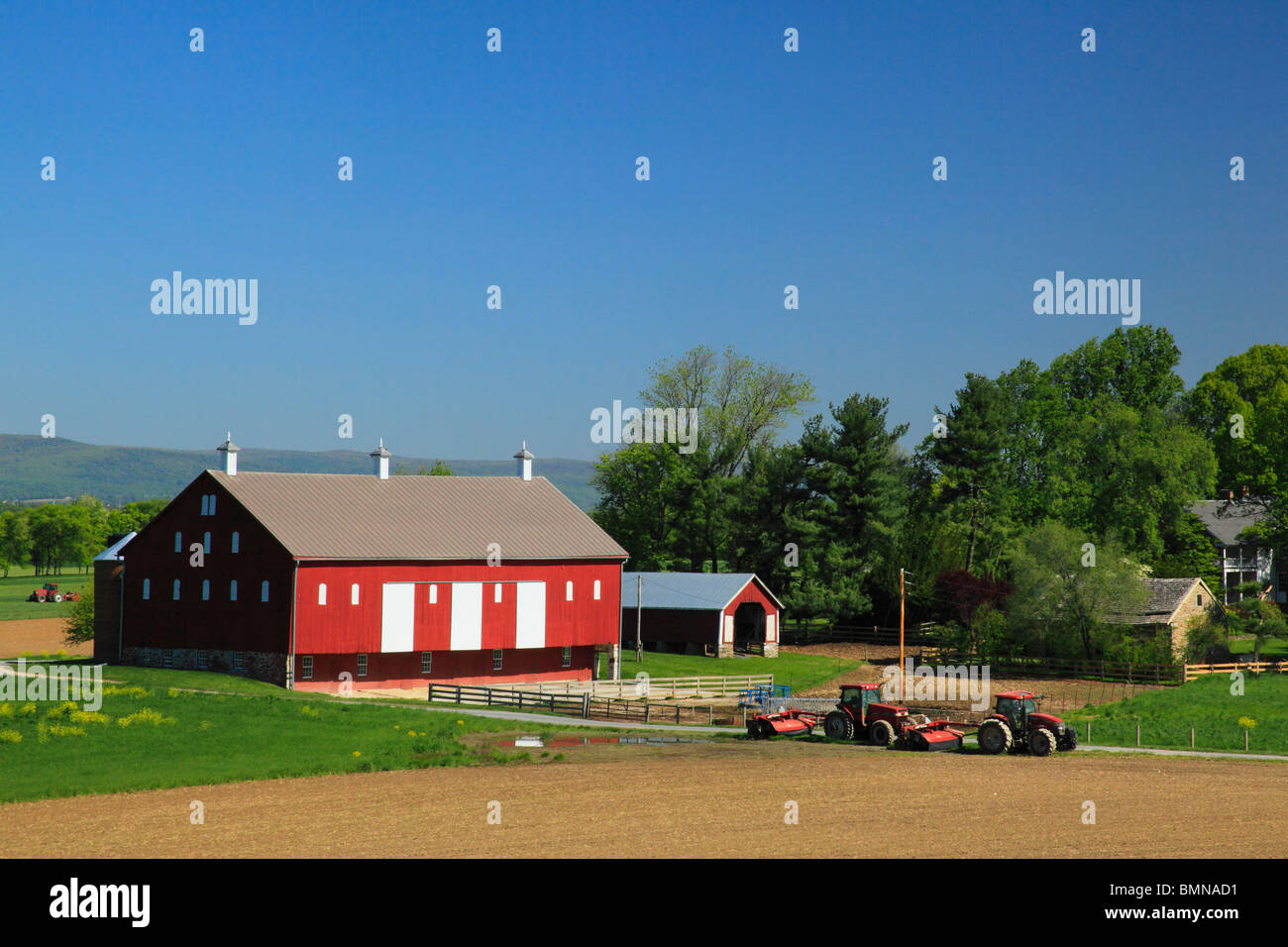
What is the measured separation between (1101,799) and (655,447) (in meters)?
66.9

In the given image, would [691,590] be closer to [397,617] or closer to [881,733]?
[397,617]

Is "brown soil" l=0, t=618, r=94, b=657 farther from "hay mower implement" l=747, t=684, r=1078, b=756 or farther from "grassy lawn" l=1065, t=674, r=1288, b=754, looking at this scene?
"grassy lawn" l=1065, t=674, r=1288, b=754

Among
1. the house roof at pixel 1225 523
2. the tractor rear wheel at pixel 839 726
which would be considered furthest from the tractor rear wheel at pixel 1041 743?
the house roof at pixel 1225 523

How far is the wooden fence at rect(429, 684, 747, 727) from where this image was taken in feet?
149

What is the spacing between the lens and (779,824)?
76.4 ft

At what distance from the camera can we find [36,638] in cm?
8262

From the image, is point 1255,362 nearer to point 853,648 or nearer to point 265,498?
point 853,648

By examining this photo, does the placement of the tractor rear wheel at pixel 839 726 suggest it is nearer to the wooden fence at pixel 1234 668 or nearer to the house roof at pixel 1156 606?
the wooden fence at pixel 1234 668

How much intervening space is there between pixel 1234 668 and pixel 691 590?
2914 centimetres

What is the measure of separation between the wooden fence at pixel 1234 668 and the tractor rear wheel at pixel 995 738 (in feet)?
88.0

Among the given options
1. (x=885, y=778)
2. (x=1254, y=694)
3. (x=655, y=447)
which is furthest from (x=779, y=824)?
(x=655, y=447)

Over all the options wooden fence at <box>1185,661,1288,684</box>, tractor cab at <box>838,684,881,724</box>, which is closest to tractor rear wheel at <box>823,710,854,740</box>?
tractor cab at <box>838,684,881,724</box>

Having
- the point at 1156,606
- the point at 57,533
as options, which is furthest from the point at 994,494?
the point at 57,533
